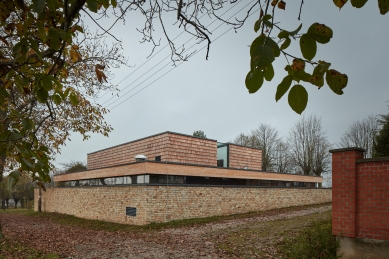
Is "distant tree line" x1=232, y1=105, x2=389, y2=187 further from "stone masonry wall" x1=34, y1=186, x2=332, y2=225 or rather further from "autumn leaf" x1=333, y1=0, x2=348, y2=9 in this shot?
"autumn leaf" x1=333, y1=0, x2=348, y2=9

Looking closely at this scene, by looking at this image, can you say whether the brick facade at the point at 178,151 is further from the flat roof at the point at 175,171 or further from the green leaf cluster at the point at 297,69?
the green leaf cluster at the point at 297,69

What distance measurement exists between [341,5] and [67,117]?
33.0ft

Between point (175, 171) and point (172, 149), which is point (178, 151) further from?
point (175, 171)

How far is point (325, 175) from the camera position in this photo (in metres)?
35.2

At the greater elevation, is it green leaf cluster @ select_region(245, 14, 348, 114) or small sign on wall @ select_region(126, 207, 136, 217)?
green leaf cluster @ select_region(245, 14, 348, 114)

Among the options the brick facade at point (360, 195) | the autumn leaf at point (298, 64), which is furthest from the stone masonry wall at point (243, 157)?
the autumn leaf at point (298, 64)

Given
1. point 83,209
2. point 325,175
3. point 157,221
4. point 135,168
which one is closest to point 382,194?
point 157,221

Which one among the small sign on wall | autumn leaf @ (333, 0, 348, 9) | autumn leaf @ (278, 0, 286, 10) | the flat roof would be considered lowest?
the small sign on wall

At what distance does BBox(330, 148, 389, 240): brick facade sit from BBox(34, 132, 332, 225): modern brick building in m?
10.8

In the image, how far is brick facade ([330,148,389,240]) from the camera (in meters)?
5.96

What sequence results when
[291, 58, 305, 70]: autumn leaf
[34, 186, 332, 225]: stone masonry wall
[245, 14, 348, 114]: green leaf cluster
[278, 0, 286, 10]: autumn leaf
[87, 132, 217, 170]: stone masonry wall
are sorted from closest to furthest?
[245, 14, 348, 114]: green leaf cluster, [291, 58, 305, 70]: autumn leaf, [278, 0, 286, 10]: autumn leaf, [34, 186, 332, 225]: stone masonry wall, [87, 132, 217, 170]: stone masonry wall

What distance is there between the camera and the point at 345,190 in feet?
21.2

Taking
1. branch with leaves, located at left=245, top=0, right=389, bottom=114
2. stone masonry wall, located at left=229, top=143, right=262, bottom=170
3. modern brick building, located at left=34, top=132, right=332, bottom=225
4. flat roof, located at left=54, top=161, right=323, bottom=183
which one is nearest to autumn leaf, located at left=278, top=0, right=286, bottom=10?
branch with leaves, located at left=245, top=0, right=389, bottom=114

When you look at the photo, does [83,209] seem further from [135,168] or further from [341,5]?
[341,5]
